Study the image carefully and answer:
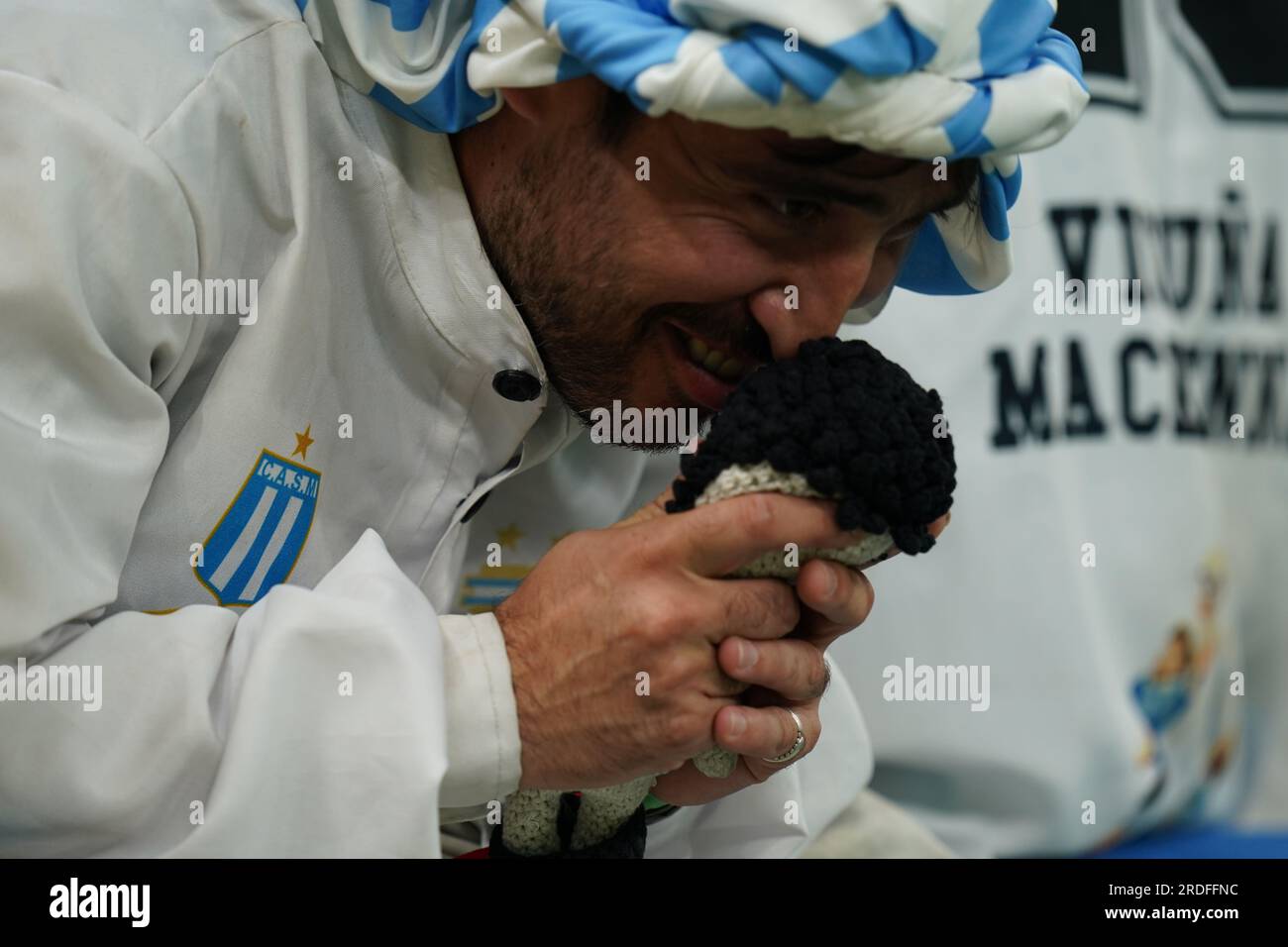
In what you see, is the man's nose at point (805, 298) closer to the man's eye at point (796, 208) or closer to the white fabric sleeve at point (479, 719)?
the man's eye at point (796, 208)

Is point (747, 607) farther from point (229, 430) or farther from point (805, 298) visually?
point (229, 430)

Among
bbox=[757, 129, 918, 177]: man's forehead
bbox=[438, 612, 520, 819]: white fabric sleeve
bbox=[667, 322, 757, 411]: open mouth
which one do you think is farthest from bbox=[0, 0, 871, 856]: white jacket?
bbox=[757, 129, 918, 177]: man's forehead

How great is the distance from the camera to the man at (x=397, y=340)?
71 cm

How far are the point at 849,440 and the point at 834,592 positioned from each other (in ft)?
0.32

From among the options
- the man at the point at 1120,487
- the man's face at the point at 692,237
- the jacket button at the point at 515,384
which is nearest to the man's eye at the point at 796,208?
the man's face at the point at 692,237

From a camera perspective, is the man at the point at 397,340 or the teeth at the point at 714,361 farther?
the teeth at the point at 714,361

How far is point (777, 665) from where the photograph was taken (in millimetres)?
779

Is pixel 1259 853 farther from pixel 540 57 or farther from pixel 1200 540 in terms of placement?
pixel 540 57

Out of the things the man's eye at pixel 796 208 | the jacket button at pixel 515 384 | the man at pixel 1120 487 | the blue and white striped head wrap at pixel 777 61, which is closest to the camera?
the blue and white striped head wrap at pixel 777 61

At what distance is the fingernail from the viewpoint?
77 centimetres

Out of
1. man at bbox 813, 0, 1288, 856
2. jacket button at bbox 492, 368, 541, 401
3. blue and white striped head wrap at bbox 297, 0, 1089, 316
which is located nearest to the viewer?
blue and white striped head wrap at bbox 297, 0, 1089, 316

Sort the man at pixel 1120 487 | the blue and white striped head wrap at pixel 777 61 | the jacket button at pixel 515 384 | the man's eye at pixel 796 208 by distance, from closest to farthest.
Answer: the blue and white striped head wrap at pixel 777 61 < the man's eye at pixel 796 208 < the jacket button at pixel 515 384 < the man at pixel 1120 487

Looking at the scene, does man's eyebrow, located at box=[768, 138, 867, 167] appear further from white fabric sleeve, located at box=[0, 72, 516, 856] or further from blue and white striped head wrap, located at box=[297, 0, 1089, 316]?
white fabric sleeve, located at box=[0, 72, 516, 856]

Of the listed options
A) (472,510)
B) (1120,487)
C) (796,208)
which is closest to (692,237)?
(796,208)
